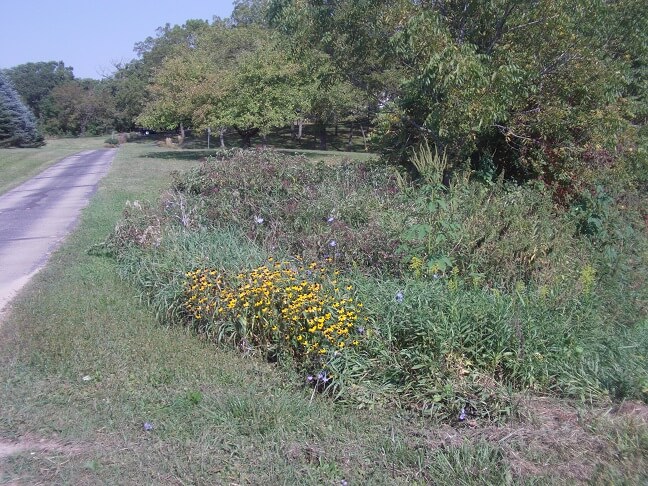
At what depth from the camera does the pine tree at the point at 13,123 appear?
155 feet

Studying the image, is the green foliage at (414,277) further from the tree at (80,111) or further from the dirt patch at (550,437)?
the tree at (80,111)

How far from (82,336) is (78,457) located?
1.97 meters

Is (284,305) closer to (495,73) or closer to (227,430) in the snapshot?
(227,430)

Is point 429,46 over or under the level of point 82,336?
over

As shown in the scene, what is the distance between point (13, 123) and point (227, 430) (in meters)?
49.1

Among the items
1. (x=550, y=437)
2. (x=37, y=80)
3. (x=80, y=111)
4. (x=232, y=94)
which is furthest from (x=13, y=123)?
(x=550, y=437)

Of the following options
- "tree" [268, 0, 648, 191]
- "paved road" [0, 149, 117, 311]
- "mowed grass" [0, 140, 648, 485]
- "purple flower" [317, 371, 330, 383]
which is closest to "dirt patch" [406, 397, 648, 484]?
"mowed grass" [0, 140, 648, 485]

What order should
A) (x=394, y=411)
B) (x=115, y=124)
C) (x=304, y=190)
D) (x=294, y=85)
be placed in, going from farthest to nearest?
(x=115, y=124) < (x=294, y=85) < (x=304, y=190) < (x=394, y=411)

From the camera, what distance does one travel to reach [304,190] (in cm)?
921

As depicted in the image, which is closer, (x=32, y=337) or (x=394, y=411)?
(x=394, y=411)

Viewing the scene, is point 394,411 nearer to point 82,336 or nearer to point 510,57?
point 82,336

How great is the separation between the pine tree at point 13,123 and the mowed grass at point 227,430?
153 feet

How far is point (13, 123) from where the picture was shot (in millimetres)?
47500

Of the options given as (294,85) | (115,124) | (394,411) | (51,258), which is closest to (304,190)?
(51,258)
